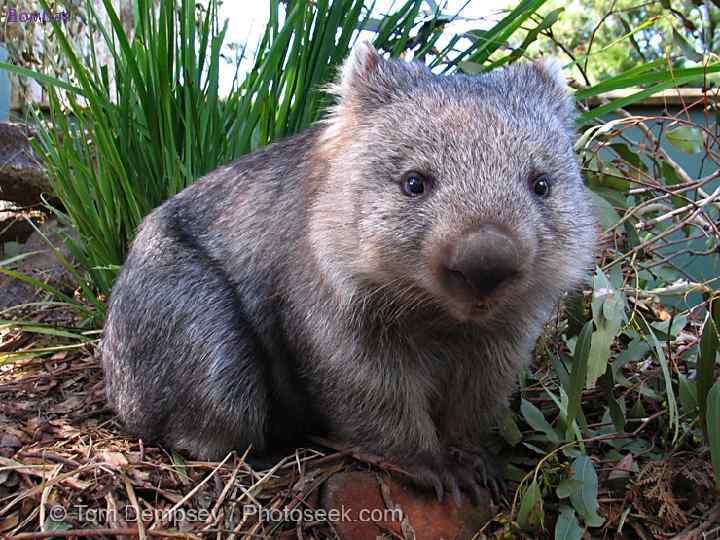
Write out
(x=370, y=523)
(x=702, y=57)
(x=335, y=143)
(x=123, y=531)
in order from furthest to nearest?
(x=702, y=57) < (x=335, y=143) < (x=370, y=523) < (x=123, y=531)

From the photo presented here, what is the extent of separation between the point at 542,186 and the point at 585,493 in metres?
1.04

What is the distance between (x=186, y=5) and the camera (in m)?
3.72

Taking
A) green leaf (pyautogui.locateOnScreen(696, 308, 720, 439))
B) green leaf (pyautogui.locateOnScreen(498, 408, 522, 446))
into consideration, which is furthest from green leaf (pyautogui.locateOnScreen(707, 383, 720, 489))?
green leaf (pyautogui.locateOnScreen(498, 408, 522, 446))

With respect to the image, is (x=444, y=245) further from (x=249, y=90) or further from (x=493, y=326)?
(x=249, y=90)

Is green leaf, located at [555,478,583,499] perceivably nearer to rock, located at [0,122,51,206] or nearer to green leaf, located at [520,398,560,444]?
green leaf, located at [520,398,560,444]

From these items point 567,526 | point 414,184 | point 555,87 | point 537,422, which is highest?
point 555,87

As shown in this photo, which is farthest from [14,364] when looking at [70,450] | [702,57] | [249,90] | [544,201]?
Result: [702,57]

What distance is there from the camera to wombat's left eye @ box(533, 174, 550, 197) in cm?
223

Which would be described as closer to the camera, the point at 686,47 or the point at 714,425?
the point at 714,425

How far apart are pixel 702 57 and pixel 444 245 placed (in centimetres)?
204

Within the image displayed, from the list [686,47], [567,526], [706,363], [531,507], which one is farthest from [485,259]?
[686,47]

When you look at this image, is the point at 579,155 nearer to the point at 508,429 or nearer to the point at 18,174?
the point at 508,429

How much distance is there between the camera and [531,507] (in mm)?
2322

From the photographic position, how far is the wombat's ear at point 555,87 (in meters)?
2.61
